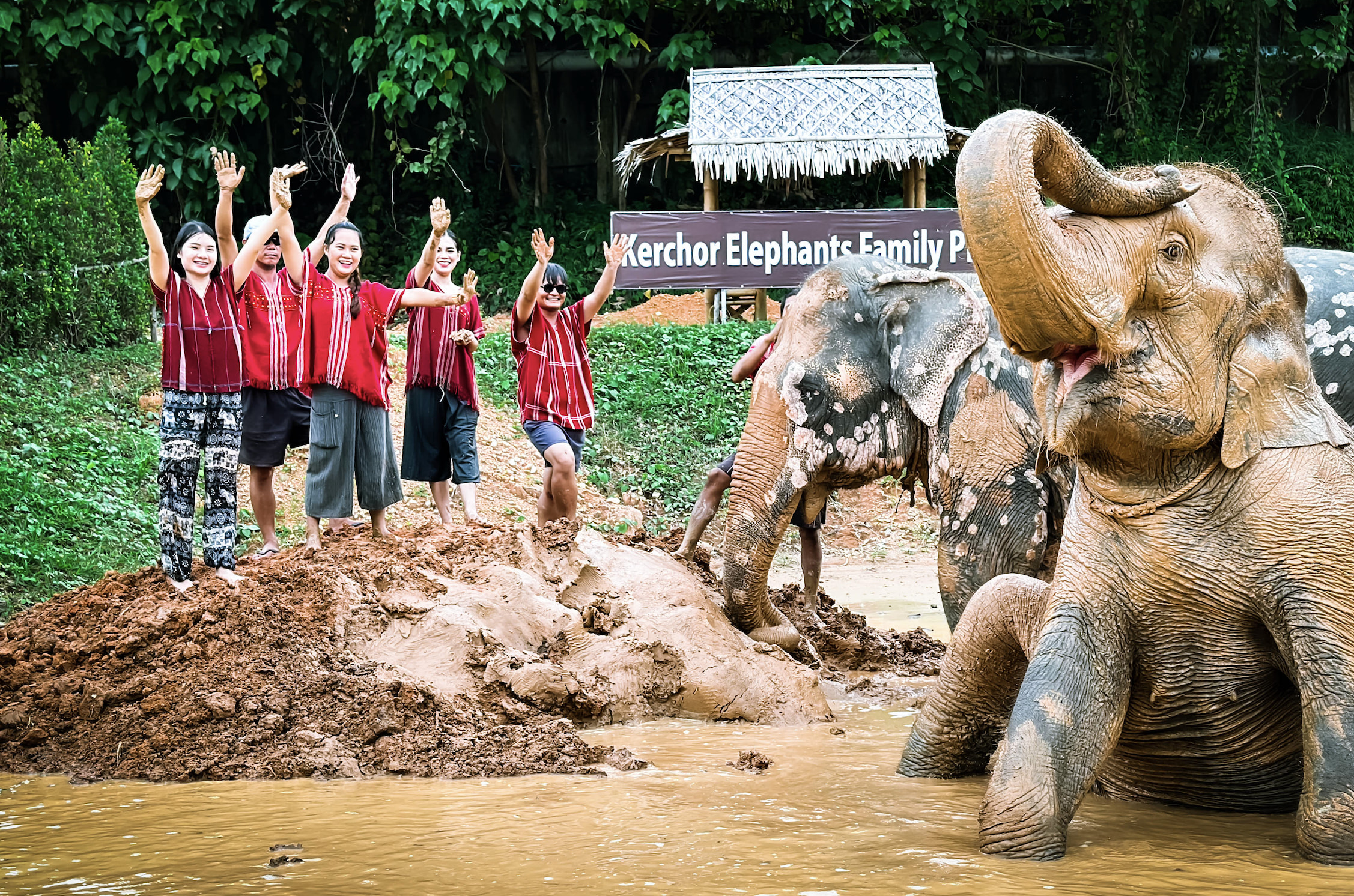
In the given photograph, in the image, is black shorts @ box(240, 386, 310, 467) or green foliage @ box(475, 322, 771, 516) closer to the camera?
black shorts @ box(240, 386, 310, 467)

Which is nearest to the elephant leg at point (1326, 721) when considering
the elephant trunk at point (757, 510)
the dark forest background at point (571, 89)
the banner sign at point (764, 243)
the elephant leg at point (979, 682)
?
the elephant leg at point (979, 682)

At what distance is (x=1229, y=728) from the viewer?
3.72 meters

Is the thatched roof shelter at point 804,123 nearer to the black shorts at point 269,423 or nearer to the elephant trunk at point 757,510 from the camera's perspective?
the black shorts at point 269,423

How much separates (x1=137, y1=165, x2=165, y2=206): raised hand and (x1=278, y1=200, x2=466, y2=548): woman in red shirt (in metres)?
0.83

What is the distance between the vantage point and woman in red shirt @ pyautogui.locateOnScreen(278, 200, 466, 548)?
7480mm

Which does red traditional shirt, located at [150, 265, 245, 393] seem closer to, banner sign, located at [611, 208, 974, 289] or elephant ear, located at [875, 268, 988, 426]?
elephant ear, located at [875, 268, 988, 426]

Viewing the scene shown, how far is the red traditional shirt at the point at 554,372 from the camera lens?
8469mm

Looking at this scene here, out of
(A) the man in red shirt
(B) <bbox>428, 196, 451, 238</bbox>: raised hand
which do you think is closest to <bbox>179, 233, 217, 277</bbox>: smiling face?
(B) <bbox>428, 196, 451, 238</bbox>: raised hand

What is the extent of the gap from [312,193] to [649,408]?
27.9 ft

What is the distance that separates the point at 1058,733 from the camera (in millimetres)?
3510

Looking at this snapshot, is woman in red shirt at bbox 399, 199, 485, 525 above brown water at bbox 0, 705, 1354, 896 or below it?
above

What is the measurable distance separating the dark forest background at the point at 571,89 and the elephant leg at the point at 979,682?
13479 mm

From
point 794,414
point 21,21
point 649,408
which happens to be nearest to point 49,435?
point 649,408

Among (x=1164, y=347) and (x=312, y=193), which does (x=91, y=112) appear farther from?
(x=1164, y=347)
